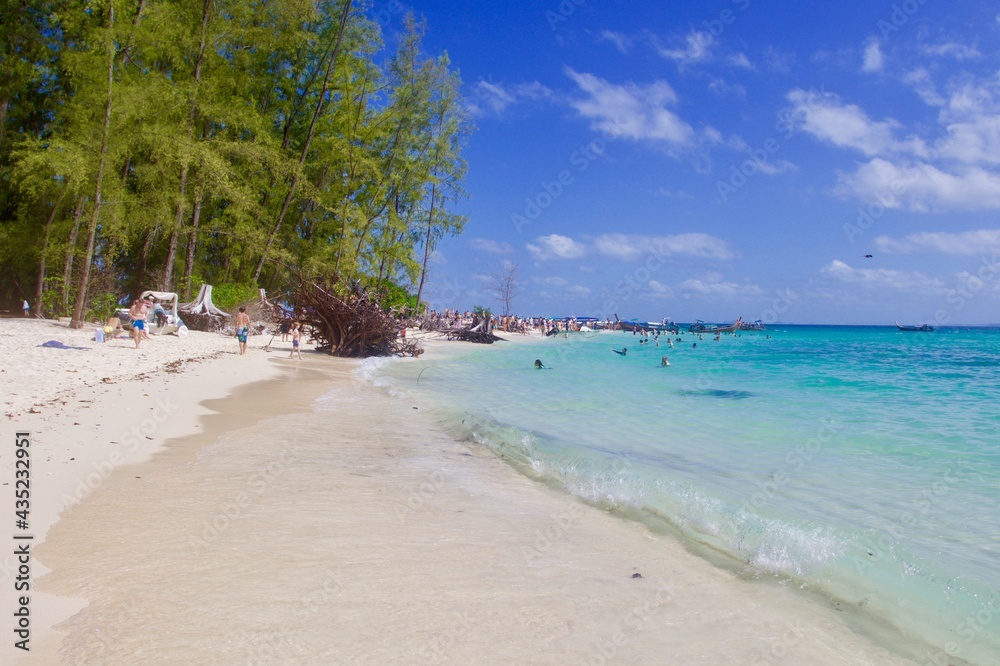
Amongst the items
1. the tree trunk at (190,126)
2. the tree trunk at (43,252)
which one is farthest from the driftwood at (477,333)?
the tree trunk at (43,252)

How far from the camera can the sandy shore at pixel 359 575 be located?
7.86ft

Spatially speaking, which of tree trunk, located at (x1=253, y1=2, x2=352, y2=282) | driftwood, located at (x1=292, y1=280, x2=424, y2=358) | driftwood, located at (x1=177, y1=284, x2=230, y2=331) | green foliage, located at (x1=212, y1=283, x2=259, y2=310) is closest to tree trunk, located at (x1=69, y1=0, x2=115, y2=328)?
driftwood, located at (x1=177, y1=284, x2=230, y2=331)

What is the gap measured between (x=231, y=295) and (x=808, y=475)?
20.7 m

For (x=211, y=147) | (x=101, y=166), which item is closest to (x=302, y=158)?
(x=211, y=147)

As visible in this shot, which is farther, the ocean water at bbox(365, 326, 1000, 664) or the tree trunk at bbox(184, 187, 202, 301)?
the tree trunk at bbox(184, 187, 202, 301)

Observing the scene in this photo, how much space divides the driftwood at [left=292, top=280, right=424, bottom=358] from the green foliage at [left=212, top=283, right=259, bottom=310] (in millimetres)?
4190

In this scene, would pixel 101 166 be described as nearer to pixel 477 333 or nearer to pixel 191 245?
pixel 191 245

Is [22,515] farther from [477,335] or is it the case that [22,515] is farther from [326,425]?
[477,335]

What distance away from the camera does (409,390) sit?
11.5 meters

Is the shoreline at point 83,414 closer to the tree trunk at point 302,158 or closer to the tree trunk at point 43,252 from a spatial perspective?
the tree trunk at point 43,252

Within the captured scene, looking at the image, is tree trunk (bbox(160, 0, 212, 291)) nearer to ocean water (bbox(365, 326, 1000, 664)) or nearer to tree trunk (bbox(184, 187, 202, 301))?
tree trunk (bbox(184, 187, 202, 301))

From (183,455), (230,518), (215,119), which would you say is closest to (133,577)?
(230,518)

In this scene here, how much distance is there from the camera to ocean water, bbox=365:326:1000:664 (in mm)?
3338

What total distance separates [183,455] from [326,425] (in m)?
2.13
